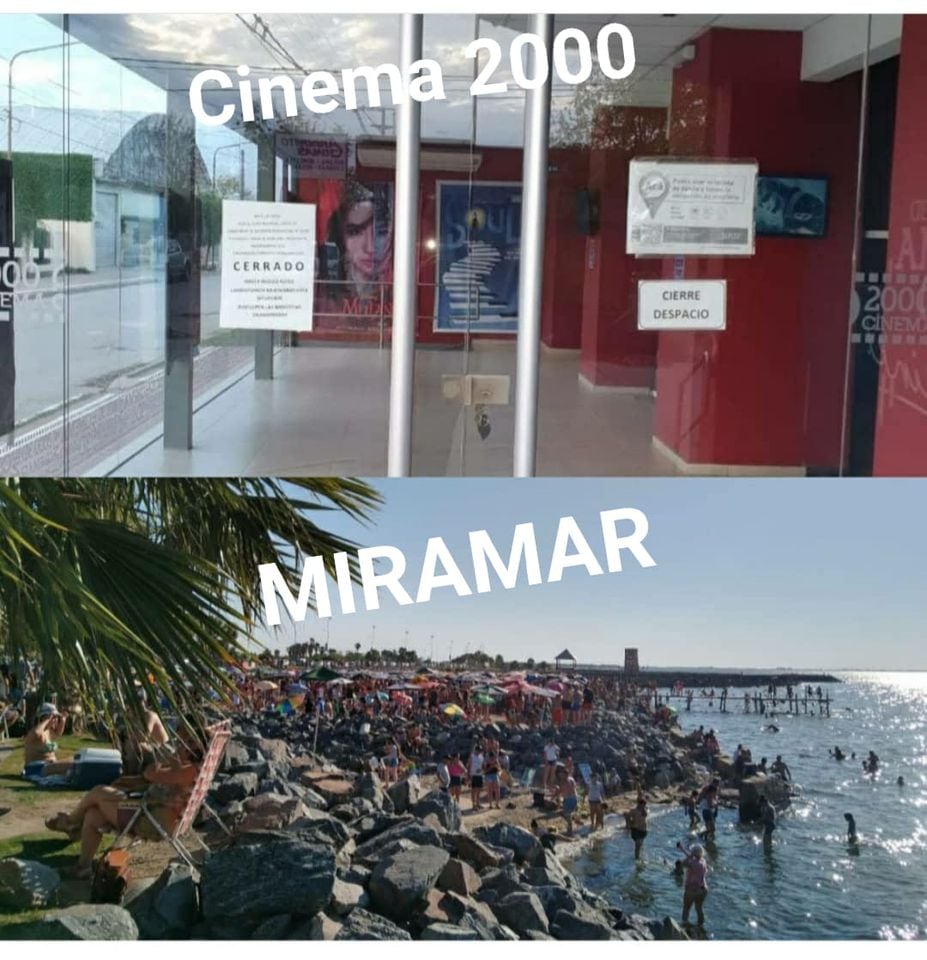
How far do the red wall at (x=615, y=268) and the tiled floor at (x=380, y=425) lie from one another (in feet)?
0.21

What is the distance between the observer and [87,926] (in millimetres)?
3811

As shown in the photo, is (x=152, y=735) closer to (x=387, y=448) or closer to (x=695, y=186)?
(x=387, y=448)

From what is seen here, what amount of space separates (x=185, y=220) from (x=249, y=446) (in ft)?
2.02

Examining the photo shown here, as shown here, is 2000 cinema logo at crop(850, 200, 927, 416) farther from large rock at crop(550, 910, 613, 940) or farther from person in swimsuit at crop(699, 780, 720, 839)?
large rock at crop(550, 910, 613, 940)

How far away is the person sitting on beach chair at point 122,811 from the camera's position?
3.85 meters

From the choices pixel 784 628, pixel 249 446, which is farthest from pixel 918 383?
pixel 249 446

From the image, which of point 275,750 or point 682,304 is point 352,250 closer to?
point 682,304

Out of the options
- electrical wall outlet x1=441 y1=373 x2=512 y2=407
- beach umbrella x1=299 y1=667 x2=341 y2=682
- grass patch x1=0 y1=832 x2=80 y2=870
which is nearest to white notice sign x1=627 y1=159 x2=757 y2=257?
electrical wall outlet x1=441 y1=373 x2=512 y2=407

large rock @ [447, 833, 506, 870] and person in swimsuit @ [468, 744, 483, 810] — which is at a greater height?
person in swimsuit @ [468, 744, 483, 810]

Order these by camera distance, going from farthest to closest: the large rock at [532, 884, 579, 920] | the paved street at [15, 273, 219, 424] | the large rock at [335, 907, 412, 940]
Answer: the paved street at [15, 273, 219, 424] → the large rock at [532, 884, 579, 920] → the large rock at [335, 907, 412, 940]

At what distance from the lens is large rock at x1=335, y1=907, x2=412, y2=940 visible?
3764 millimetres

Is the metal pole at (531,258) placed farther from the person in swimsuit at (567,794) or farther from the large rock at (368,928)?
the large rock at (368,928)

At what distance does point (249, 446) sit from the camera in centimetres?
414

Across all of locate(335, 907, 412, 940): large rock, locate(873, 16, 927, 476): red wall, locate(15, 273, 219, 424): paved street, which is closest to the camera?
locate(335, 907, 412, 940): large rock
